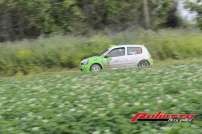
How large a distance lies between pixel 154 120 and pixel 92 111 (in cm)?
91

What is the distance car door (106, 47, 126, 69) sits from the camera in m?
26.2

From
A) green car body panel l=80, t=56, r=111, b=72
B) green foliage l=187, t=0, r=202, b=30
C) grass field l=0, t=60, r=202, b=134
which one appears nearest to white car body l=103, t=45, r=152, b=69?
green car body panel l=80, t=56, r=111, b=72

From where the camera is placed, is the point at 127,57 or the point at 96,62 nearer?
the point at 96,62

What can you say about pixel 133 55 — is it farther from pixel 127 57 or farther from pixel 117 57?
pixel 117 57

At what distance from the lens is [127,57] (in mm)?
26406

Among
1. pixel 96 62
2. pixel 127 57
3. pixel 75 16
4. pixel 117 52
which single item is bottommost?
pixel 96 62

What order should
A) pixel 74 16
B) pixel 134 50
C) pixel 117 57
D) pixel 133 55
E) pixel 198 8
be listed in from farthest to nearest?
pixel 198 8, pixel 74 16, pixel 134 50, pixel 133 55, pixel 117 57

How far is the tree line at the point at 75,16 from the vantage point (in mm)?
36312

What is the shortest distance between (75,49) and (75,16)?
8.32 m

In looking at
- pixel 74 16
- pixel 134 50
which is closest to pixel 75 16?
pixel 74 16

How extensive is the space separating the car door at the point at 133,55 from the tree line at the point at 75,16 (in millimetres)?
10947

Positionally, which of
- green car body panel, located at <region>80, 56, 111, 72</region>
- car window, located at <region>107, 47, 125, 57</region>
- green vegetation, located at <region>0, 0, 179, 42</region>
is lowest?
green car body panel, located at <region>80, 56, 111, 72</region>

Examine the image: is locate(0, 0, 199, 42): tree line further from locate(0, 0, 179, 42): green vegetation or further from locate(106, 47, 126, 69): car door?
locate(106, 47, 126, 69): car door

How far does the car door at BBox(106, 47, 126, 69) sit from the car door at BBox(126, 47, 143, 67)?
0.26 m
